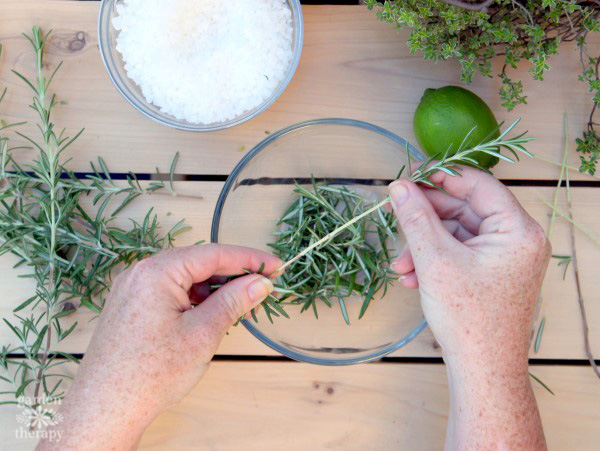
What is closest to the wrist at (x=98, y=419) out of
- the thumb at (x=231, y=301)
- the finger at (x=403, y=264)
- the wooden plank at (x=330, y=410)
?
the thumb at (x=231, y=301)

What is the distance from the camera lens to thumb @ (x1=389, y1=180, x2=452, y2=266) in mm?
735

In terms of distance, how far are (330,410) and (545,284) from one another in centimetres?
47

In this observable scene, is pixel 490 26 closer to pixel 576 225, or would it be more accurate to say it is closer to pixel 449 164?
pixel 449 164

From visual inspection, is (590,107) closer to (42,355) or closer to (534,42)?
(534,42)

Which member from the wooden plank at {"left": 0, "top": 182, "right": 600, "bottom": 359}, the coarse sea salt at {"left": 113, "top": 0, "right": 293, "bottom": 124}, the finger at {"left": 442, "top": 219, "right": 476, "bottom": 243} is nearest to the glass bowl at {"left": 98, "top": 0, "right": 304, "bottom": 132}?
the coarse sea salt at {"left": 113, "top": 0, "right": 293, "bottom": 124}

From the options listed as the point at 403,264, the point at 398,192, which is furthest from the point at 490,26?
the point at 403,264

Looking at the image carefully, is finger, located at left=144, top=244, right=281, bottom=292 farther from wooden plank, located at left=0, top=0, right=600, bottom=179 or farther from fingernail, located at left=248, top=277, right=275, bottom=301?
wooden plank, located at left=0, top=0, right=600, bottom=179

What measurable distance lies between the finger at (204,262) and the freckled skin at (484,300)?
224 millimetres

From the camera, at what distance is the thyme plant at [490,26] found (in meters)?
0.76

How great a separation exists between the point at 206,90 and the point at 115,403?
53cm

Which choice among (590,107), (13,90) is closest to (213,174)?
(13,90)

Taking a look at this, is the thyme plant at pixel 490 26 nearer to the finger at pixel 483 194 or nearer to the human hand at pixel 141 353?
the finger at pixel 483 194

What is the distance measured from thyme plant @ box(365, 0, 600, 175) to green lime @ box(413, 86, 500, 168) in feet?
0.13

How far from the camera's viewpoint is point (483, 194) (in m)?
0.80
